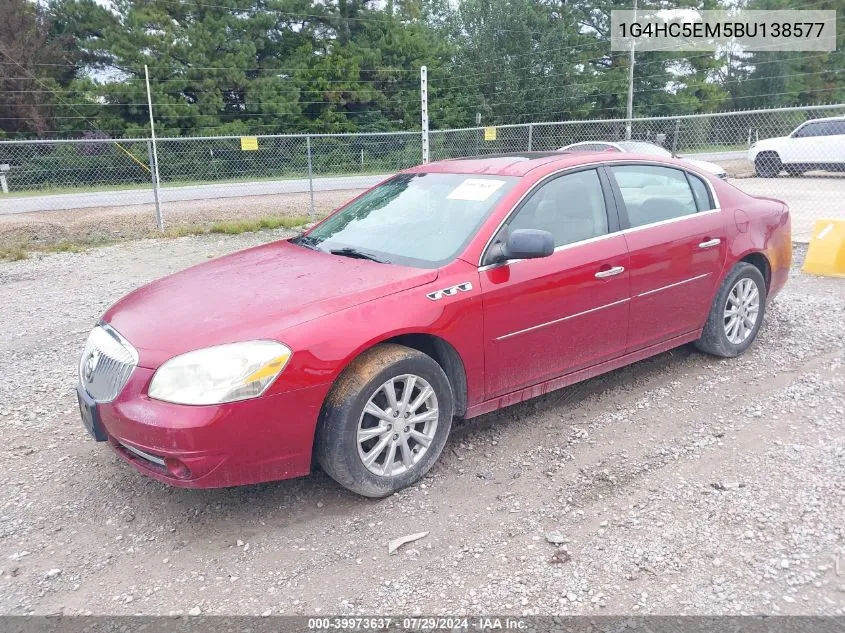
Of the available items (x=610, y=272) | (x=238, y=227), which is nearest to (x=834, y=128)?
(x=238, y=227)

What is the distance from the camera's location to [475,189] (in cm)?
400

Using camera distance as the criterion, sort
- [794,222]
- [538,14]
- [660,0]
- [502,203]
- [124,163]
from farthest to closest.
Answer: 1. [660,0]
2. [538,14]
3. [124,163]
4. [794,222]
5. [502,203]

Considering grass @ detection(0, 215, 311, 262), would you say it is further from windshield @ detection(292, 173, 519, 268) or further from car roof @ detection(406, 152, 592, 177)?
car roof @ detection(406, 152, 592, 177)

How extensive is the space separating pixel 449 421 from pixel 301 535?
0.93 m

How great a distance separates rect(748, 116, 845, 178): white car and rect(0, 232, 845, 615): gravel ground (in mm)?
16858

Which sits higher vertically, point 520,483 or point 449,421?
point 449,421

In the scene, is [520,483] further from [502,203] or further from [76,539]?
[76,539]

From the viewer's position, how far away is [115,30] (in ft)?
103

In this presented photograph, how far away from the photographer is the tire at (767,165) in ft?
64.9

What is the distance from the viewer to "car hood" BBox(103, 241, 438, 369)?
9.86 ft

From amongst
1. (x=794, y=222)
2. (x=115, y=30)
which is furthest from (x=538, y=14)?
(x=794, y=222)

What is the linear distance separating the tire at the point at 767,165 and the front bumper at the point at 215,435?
20451 millimetres

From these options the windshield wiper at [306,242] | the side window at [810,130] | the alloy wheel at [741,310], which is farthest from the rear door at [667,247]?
the side window at [810,130]

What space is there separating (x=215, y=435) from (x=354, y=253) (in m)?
1.40
